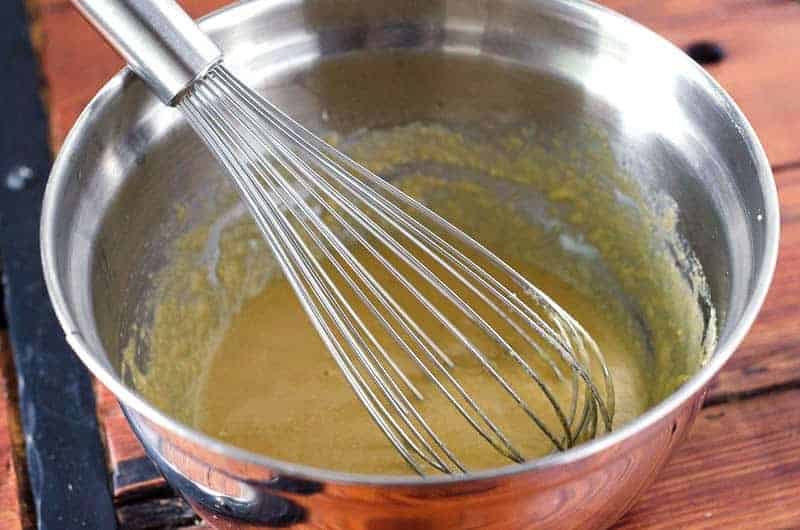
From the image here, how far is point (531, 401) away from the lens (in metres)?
0.75

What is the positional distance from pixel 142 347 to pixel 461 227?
270 millimetres

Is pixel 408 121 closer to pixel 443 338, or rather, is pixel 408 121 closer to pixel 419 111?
pixel 419 111

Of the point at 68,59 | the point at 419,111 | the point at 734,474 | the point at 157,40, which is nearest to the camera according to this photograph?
the point at 157,40

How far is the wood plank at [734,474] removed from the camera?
703 mm

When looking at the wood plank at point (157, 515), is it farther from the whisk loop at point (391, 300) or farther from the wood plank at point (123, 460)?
the whisk loop at point (391, 300)

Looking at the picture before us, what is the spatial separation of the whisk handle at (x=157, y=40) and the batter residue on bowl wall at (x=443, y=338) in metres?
0.19

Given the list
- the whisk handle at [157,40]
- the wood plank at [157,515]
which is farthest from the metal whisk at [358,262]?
the wood plank at [157,515]

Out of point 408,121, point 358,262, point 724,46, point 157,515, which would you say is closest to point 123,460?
point 157,515

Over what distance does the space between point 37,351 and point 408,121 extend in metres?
0.32

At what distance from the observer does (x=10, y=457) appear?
0.73 meters

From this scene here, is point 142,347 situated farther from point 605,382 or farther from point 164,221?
point 605,382

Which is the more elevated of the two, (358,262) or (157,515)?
(358,262)

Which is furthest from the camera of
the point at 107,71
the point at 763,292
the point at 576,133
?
the point at 107,71

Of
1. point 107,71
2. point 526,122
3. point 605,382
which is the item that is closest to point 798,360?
point 605,382
